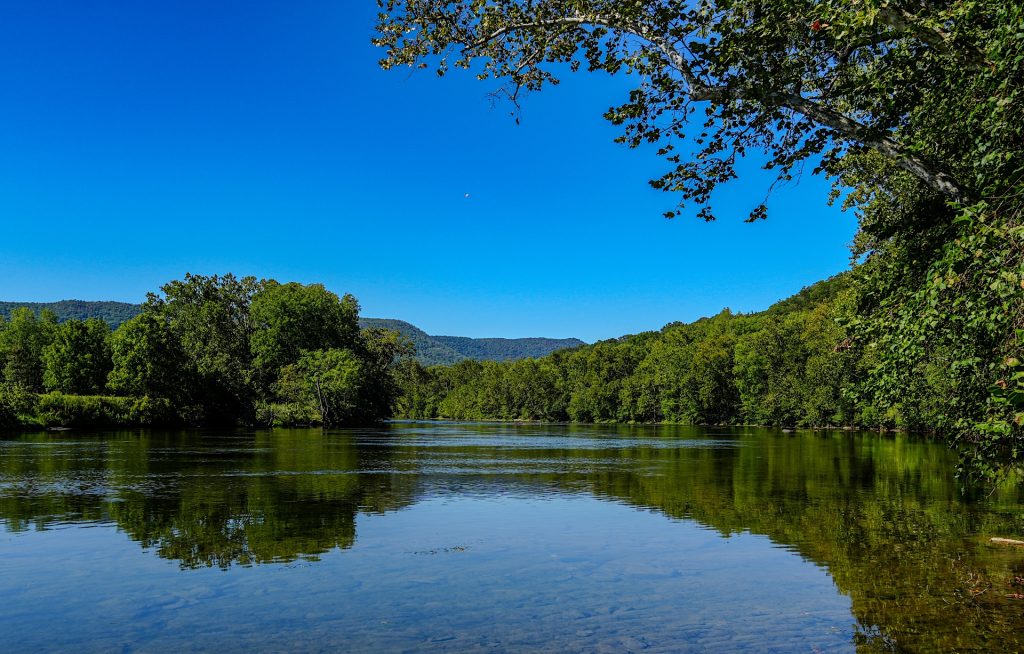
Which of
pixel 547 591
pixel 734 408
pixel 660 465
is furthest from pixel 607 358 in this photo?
pixel 547 591

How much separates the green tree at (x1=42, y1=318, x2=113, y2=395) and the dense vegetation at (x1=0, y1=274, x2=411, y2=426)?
12cm

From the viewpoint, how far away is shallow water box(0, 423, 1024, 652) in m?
9.27

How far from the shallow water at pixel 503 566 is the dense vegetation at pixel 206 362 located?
5901 centimetres

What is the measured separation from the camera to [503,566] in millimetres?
13305

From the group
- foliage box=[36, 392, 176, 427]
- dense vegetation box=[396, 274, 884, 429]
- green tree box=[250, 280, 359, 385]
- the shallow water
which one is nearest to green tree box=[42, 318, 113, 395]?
foliage box=[36, 392, 176, 427]

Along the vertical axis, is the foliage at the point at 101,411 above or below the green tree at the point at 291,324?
below

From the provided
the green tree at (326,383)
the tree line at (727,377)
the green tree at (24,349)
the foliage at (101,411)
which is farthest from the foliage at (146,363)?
the tree line at (727,377)

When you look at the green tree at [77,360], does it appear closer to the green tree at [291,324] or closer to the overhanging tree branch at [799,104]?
the green tree at [291,324]

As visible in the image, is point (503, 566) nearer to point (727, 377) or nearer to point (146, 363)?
point (146, 363)

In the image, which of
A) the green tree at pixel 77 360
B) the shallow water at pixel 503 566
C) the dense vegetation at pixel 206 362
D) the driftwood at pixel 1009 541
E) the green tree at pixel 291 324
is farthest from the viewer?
the green tree at pixel 291 324

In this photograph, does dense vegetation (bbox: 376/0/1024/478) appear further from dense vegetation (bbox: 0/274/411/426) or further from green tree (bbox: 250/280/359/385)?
green tree (bbox: 250/280/359/385)

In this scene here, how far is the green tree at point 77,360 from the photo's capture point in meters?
89.9

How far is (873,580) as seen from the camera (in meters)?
11.9

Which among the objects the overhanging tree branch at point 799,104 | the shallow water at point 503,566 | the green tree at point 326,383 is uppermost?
the overhanging tree branch at point 799,104
